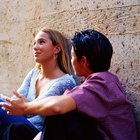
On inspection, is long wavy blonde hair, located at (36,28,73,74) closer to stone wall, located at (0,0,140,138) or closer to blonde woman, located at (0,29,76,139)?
blonde woman, located at (0,29,76,139)

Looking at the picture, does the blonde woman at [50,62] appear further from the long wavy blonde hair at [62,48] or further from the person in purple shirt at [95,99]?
the person in purple shirt at [95,99]

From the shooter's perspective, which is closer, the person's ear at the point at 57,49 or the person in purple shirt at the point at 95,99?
the person in purple shirt at the point at 95,99

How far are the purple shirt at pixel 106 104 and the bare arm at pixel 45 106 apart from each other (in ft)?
0.16

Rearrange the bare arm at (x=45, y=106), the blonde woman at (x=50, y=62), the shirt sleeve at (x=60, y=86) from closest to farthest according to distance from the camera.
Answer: the bare arm at (x=45, y=106) → the shirt sleeve at (x=60, y=86) → the blonde woman at (x=50, y=62)

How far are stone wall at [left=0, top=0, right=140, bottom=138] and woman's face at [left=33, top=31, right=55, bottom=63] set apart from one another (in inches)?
9.6

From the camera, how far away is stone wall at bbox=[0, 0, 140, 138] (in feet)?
9.24

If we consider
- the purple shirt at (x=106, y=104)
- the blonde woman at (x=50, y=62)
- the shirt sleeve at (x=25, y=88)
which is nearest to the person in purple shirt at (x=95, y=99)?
the purple shirt at (x=106, y=104)

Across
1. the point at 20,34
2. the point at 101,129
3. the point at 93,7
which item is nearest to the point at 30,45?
the point at 20,34

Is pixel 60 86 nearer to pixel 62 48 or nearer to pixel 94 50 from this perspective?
pixel 62 48

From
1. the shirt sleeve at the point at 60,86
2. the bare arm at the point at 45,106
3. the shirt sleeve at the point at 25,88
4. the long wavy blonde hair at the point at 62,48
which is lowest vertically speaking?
the shirt sleeve at the point at 25,88

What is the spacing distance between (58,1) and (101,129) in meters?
1.40

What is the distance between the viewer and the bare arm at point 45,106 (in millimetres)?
2285

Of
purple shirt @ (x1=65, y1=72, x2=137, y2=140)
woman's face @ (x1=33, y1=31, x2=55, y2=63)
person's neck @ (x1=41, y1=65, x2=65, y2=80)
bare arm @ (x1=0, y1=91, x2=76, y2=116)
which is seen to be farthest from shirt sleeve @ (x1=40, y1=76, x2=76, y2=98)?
purple shirt @ (x1=65, y1=72, x2=137, y2=140)

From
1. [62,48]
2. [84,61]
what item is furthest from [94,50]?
[62,48]
